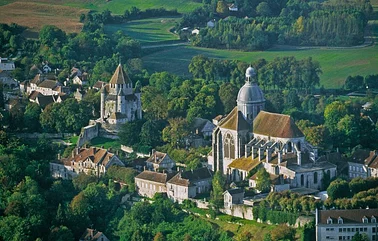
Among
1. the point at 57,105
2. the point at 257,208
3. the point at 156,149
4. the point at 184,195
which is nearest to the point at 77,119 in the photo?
the point at 57,105

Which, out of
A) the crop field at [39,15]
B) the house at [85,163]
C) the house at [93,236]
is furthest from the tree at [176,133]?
the crop field at [39,15]

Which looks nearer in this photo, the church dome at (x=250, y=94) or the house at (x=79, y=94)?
the church dome at (x=250, y=94)

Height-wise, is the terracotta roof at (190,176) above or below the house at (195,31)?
above

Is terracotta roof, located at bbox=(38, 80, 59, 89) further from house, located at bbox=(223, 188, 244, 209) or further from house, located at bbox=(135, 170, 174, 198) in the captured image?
house, located at bbox=(223, 188, 244, 209)

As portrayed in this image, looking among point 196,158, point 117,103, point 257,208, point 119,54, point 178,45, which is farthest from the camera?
point 178,45

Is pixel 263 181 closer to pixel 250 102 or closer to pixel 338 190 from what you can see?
pixel 338 190

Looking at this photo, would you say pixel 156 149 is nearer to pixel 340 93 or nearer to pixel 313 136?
pixel 313 136

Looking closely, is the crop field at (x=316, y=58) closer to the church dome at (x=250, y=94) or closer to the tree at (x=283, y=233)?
the church dome at (x=250, y=94)
